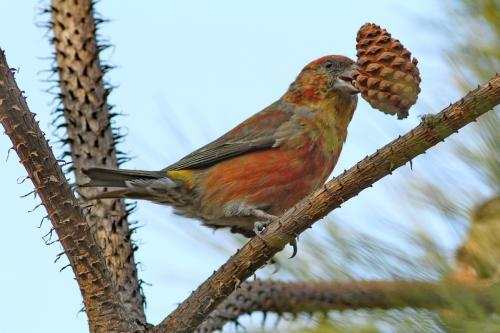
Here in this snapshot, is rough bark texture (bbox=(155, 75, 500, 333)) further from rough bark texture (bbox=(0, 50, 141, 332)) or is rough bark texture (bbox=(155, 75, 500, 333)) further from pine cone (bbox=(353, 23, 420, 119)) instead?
rough bark texture (bbox=(0, 50, 141, 332))

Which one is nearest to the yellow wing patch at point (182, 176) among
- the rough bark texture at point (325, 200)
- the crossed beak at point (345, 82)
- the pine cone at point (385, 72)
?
the crossed beak at point (345, 82)

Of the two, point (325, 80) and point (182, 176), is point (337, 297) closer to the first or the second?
point (182, 176)

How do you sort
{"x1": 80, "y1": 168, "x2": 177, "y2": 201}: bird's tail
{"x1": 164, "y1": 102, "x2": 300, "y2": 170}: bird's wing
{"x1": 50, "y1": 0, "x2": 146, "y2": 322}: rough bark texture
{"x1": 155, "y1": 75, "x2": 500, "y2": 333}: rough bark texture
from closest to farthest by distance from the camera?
{"x1": 155, "y1": 75, "x2": 500, "y2": 333}: rough bark texture → {"x1": 50, "y1": 0, "x2": 146, "y2": 322}: rough bark texture → {"x1": 80, "y1": 168, "x2": 177, "y2": 201}: bird's tail → {"x1": 164, "y1": 102, "x2": 300, "y2": 170}: bird's wing

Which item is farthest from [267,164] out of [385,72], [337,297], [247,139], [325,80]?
[385,72]

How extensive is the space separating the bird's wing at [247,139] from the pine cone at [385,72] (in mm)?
2510

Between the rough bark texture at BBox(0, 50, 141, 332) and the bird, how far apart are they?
1634mm

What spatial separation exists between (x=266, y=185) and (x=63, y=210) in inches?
87.1

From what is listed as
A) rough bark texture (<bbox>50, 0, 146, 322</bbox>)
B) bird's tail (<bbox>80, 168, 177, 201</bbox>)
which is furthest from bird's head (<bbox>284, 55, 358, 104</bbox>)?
rough bark texture (<bbox>50, 0, 146, 322</bbox>)

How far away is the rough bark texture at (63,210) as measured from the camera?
2475 millimetres

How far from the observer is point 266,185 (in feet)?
15.4

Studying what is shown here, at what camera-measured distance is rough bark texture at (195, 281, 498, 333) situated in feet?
5.14

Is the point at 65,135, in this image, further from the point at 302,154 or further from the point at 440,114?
the point at 440,114

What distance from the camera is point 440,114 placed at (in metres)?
1.98

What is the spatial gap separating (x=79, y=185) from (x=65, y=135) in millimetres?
264
